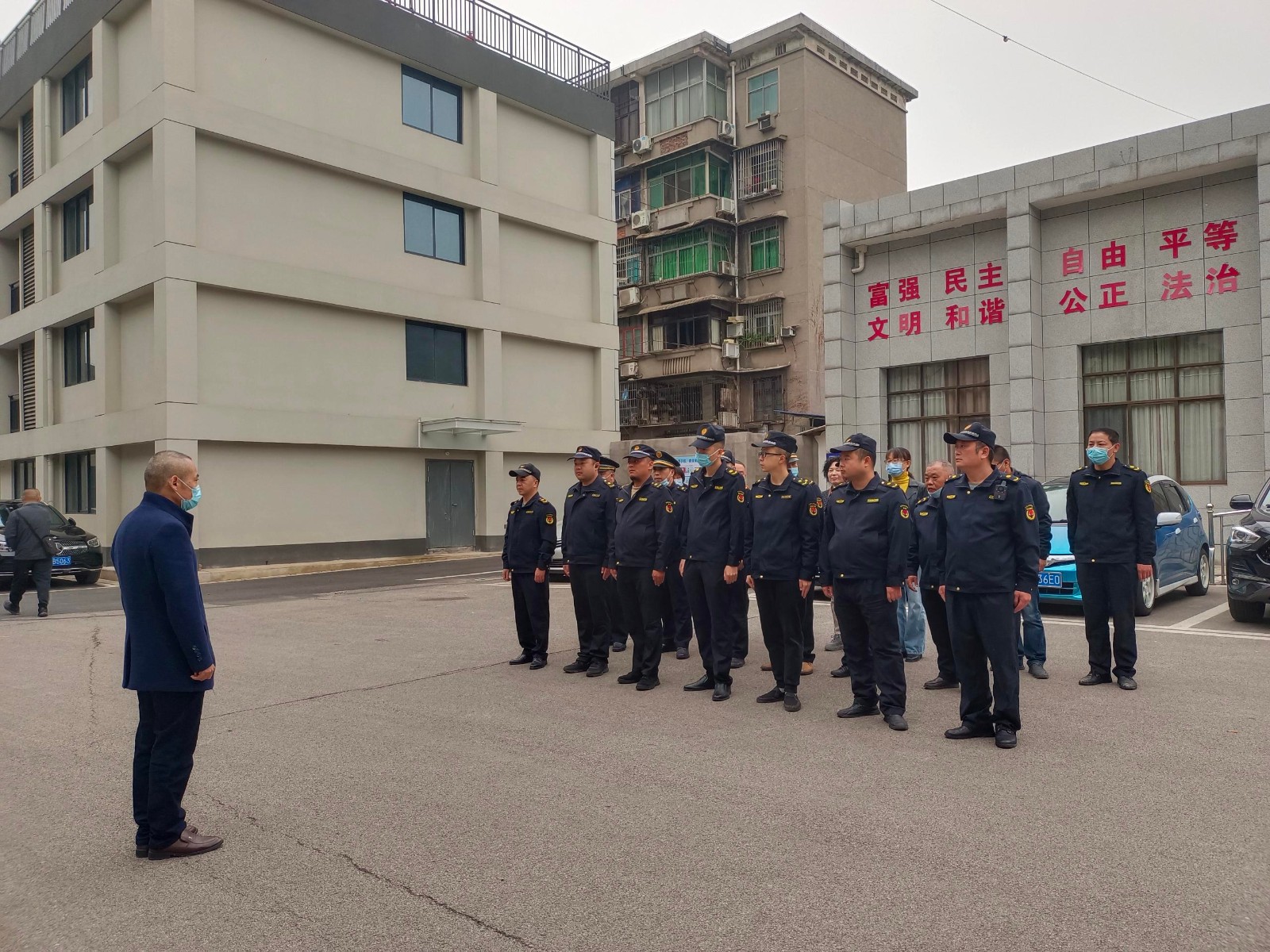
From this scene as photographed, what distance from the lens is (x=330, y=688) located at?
25.4 feet

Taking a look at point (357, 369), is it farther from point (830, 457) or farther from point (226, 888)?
point (226, 888)

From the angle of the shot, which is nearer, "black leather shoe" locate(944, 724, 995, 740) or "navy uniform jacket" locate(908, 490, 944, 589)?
"black leather shoe" locate(944, 724, 995, 740)

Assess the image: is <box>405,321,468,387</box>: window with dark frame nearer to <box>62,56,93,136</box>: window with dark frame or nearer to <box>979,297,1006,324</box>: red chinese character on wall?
<box>62,56,93,136</box>: window with dark frame

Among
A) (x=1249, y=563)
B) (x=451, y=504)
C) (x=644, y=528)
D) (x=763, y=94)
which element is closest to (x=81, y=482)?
(x=451, y=504)

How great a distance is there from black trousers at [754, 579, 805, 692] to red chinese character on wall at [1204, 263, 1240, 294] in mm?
13042

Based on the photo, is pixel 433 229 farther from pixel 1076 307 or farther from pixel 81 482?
pixel 1076 307

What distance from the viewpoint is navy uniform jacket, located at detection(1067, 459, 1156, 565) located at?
296 inches

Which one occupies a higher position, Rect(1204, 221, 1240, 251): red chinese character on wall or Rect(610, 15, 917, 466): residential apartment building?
Rect(610, 15, 917, 466): residential apartment building

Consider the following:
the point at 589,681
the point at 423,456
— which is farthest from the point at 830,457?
the point at 423,456

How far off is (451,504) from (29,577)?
13.2 m

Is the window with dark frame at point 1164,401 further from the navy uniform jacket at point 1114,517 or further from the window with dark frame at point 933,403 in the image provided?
the navy uniform jacket at point 1114,517

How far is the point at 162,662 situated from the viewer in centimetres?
420

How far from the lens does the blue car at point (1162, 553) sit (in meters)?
10.6

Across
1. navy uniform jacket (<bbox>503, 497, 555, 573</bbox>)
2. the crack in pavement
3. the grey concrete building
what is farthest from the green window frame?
the crack in pavement
